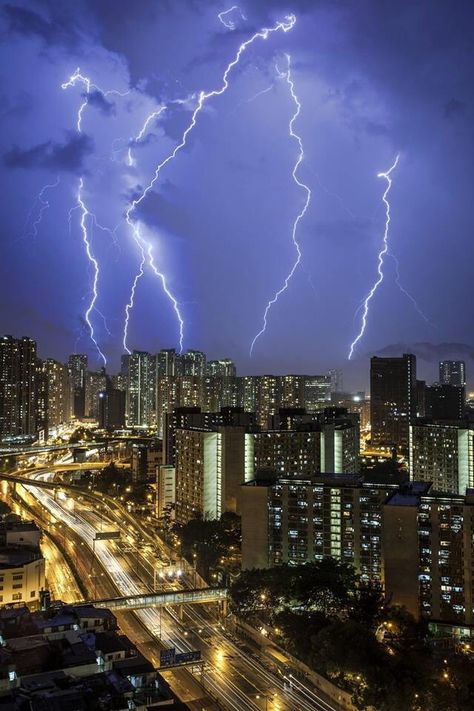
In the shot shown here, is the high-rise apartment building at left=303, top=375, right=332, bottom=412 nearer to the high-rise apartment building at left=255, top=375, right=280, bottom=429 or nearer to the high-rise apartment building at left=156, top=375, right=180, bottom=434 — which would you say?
the high-rise apartment building at left=255, top=375, right=280, bottom=429

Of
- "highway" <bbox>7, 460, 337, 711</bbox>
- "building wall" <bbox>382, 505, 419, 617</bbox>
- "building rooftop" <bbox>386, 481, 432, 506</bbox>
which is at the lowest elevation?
"highway" <bbox>7, 460, 337, 711</bbox>

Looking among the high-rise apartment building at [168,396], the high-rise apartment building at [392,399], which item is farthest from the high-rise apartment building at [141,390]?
the high-rise apartment building at [392,399]

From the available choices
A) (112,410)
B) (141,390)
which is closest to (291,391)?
(141,390)

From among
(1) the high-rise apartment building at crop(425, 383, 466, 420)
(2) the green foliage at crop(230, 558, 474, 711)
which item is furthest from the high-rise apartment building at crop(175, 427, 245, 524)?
(1) the high-rise apartment building at crop(425, 383, 466, 420)

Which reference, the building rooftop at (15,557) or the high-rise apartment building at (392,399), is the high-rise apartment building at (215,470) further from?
the high-rise apartment building at (392,399)

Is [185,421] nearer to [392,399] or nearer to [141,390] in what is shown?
[392,399]
